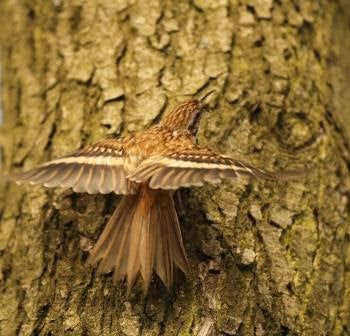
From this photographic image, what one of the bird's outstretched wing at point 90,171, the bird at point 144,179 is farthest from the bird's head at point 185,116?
the bird's outstretched wing at point 90,171

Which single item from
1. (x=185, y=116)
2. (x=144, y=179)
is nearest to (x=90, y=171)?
(x=144, y=179)

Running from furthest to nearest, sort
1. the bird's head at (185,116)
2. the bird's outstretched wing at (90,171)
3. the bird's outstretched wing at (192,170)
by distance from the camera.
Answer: the bird's head at (185,116)
the bird's outstretched wing at (90,171)
the bird's outstretched wing at (192,170)

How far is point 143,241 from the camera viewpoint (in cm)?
261

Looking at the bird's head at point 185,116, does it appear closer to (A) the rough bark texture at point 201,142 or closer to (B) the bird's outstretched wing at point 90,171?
(A) the rough bark texture at point 201,142

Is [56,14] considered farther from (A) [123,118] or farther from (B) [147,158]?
(B) [147,158]

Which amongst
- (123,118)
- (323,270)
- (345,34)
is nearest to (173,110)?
(123,118)

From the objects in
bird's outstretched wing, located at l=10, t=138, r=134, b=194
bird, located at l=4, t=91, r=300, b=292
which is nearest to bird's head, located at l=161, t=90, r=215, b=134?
bird, located at l=4, t=91, r=300, b=292

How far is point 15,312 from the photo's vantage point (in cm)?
264

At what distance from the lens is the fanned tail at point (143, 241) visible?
2570 millimetres

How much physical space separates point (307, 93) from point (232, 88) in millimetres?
386

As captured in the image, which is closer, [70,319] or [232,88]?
[70,319]

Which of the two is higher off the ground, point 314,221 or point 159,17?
point 159,17

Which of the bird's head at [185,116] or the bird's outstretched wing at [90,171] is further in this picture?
the bird's head at [185,116]

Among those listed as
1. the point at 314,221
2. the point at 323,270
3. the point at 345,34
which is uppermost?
the point at 345,34
